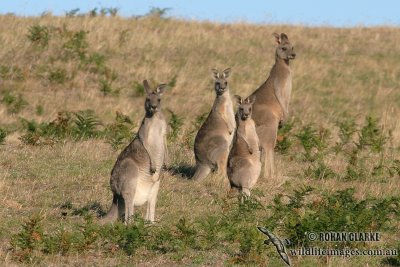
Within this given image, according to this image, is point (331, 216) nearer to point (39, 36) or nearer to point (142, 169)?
point (142, 169)

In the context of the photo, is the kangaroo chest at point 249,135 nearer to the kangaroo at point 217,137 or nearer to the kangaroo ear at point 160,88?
the kangaroo at point 217,137

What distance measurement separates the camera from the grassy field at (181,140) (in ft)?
28.9

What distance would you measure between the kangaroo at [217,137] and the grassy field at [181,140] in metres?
0.40

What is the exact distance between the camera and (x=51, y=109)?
20406 millimetres

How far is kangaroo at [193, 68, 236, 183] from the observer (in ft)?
41.8

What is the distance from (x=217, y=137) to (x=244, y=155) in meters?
1.34

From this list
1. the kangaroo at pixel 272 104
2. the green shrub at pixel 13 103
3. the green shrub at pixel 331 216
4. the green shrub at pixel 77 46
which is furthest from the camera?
the green shrub at pixel 77 46

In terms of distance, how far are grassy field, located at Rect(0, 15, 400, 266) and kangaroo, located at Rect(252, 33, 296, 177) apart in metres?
0.44

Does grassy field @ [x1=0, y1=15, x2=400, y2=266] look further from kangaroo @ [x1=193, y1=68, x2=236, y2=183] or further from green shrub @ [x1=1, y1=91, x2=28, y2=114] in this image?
kangaroo @ [x1=193, y1=68, x2=236, y2=183]

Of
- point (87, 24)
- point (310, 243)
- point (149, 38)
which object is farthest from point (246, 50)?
point (310, 243)

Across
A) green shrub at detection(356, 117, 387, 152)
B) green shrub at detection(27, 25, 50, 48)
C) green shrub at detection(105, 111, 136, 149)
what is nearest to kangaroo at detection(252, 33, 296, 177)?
green shrub at detection(356, 117, 387, 152)

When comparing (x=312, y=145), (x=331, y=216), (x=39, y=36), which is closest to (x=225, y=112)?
(x=312, y=145)

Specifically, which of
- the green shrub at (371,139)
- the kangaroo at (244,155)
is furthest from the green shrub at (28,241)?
the green shrub at (371,139)

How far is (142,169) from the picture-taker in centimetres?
985
